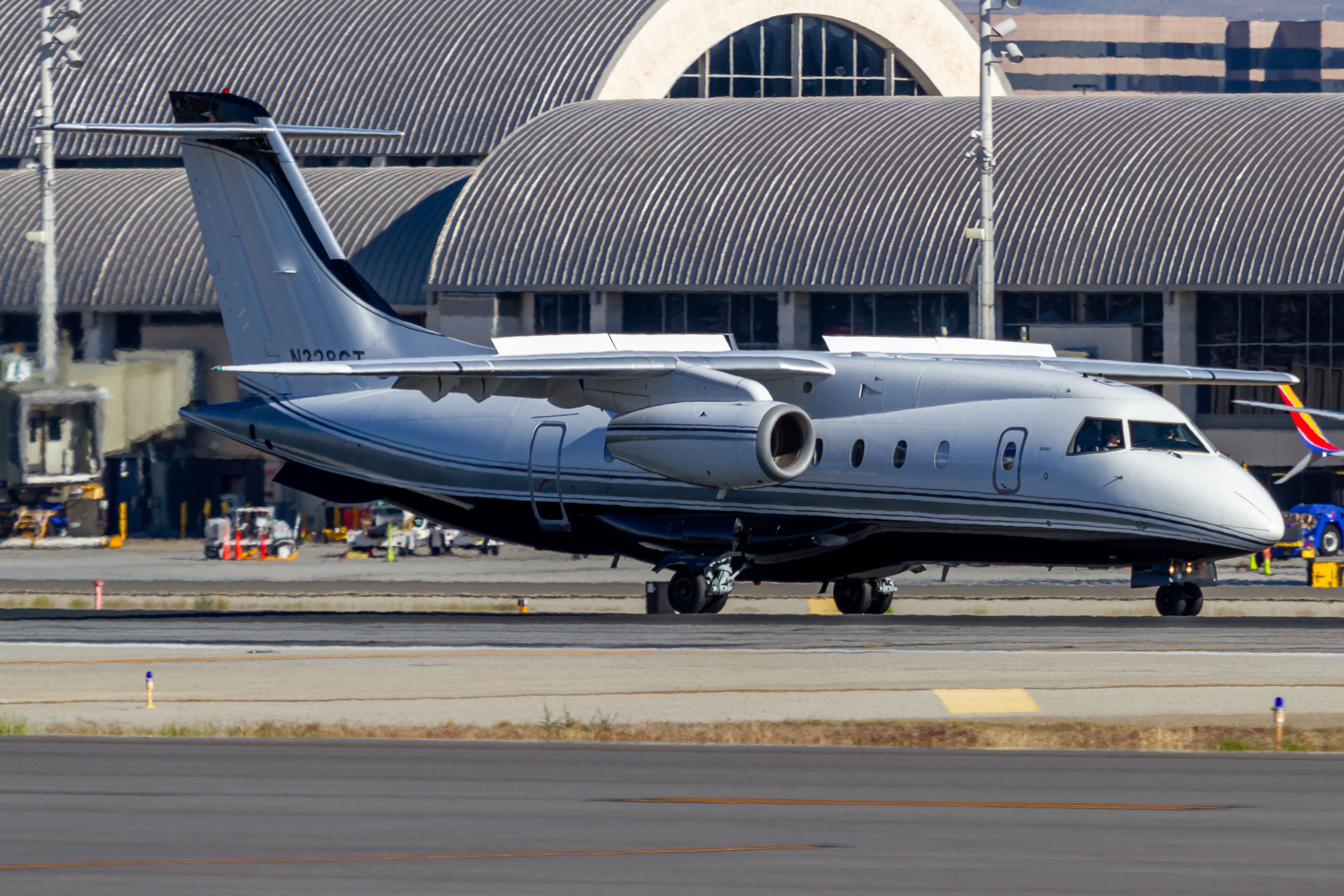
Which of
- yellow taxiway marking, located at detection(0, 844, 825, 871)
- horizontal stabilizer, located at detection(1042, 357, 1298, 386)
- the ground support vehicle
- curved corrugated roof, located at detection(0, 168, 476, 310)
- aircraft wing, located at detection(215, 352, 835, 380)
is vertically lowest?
the ground support vehicle

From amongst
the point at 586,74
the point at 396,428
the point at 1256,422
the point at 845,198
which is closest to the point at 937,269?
the point at 845,198

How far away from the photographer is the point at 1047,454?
30109 millimetres

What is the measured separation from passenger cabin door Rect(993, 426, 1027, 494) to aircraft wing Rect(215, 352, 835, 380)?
326cm

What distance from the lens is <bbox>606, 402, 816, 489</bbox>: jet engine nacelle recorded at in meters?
30.5

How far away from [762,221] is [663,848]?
47317 millimetres

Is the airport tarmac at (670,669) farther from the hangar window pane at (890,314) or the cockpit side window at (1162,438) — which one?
the hangar window pane at (890,314)

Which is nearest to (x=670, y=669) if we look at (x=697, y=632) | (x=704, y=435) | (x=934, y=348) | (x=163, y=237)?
(x=697, y=632)

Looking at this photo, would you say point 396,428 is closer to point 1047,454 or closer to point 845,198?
point 1047,454

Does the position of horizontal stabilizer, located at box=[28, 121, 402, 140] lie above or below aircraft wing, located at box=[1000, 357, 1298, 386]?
above

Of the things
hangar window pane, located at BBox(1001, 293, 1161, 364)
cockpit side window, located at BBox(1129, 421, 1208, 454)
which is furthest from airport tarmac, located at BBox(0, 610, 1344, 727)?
hangar window pane, located at BBox(1001, 293, 1161, 364)

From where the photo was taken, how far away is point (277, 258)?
36.8m

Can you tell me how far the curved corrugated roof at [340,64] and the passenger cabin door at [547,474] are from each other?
4121 centimetres

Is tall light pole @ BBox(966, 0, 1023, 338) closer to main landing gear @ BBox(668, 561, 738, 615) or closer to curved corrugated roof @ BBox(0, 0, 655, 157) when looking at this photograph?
main landing gear @ BBox(668, 561, 738, 615)

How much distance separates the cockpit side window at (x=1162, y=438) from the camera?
98.5 ft
